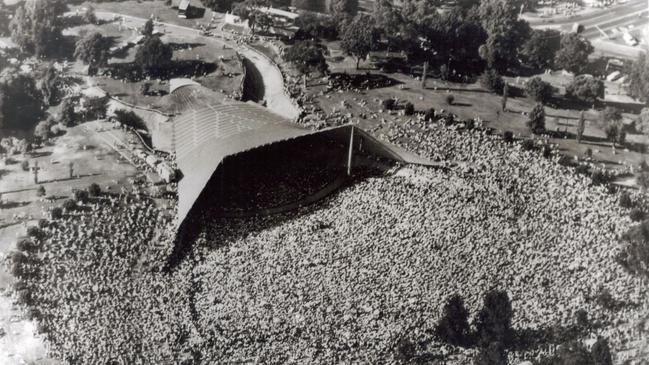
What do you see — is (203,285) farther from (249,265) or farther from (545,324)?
(545,324)

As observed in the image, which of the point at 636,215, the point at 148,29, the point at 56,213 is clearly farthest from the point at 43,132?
the point at 636,215

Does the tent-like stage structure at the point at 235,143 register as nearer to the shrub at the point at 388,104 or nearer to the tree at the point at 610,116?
the shrub at the point at 388,104

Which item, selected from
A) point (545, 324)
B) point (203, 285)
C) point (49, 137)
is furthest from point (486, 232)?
point (49, 137)

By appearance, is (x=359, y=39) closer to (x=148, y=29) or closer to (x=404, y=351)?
(x=148, y=29)

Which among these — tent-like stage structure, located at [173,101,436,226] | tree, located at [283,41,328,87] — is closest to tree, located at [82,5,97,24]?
tree, located at [283,41,328,87]

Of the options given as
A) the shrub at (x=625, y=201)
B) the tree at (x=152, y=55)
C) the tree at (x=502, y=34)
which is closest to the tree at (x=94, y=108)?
the tree at (x=152, y=55)

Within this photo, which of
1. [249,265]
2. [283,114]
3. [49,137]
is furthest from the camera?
[283,114]
